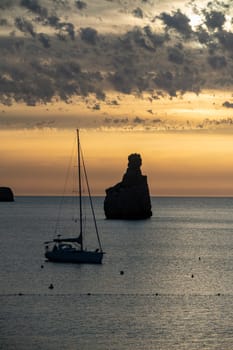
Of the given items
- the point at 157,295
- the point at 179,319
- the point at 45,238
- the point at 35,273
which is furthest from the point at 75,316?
the point at 45,238

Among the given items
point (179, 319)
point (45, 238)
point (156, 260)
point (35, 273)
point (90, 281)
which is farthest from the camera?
point (45, 238)

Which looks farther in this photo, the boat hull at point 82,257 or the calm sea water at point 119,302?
the boat hull at point 82,257

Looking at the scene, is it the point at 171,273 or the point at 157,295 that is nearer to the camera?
the point at 157,295

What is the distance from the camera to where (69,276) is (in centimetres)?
10700

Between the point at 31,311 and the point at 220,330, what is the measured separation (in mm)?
18929

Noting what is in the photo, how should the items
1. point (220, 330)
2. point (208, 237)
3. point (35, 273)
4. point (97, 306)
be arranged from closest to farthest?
point (220, 330) → point (97, 306) → point (35, 273) → point (208, 237)

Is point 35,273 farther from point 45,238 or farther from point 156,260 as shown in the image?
point 45,238

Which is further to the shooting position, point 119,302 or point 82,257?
point 82,257

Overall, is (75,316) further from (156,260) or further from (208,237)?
(208,237)

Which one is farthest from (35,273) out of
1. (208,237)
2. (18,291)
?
(208,237)

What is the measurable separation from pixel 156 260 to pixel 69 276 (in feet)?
96.6

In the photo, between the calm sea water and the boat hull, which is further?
the boat hull

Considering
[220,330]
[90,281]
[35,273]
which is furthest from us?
[35,273]

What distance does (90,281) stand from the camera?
4028 inches
